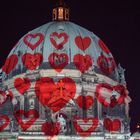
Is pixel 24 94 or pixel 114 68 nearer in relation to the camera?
pixel 24 94

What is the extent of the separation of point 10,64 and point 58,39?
6.97 meters

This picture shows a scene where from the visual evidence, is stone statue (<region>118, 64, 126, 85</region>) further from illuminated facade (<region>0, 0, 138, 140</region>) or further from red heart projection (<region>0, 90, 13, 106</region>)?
red heart projection (<region>0, 90, 13, 106</region>)

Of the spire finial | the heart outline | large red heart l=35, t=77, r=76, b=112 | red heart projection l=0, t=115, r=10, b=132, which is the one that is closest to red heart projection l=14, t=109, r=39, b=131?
red heart projection l=0, t=115, r=10, b=132

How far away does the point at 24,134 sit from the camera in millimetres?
62156

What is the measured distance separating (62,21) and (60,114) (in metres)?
16.7

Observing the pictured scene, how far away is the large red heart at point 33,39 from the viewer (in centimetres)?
7281

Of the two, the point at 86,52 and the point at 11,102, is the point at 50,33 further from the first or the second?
the point at 11,102

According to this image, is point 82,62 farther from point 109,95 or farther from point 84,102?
point 84,102

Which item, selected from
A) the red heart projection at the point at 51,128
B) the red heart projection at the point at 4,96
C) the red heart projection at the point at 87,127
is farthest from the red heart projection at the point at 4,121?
the red heart projection at the point at 87,127

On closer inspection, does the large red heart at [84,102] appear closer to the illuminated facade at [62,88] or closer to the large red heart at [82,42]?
the illuminated facade at [62,88]

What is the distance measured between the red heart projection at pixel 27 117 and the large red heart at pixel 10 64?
276 inches

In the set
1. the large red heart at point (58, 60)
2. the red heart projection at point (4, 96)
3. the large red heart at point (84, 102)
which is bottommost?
the large red heart at point (84, 102)

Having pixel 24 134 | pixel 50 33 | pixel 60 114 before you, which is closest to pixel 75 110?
pixel 60 114

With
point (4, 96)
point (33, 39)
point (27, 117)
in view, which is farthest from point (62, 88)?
point (33, 39)
